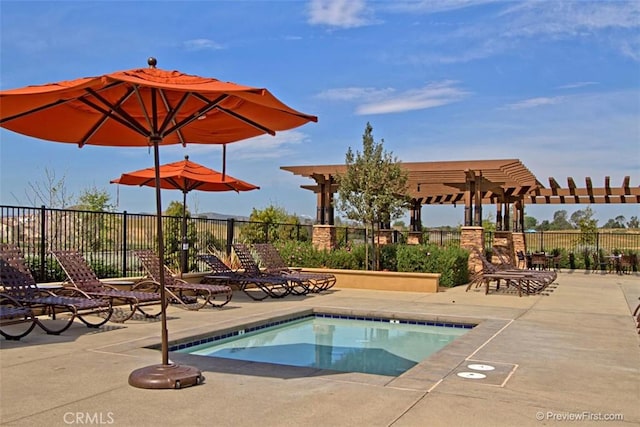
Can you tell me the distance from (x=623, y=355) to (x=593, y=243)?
21569 mm

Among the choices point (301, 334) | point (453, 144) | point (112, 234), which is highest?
point (453, 144)

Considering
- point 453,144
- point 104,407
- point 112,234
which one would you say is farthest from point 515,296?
point 453,144

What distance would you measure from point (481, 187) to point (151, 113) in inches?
561

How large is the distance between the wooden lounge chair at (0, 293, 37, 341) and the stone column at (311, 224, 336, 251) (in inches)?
470

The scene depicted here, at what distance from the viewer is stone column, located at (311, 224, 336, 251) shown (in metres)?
19.4

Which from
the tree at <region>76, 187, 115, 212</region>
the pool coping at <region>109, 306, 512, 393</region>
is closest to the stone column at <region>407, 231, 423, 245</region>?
the tree at <region>76, 187, 115, 212</region>

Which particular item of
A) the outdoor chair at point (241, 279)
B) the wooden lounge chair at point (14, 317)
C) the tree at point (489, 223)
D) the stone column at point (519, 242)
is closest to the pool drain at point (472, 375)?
the wooden lounge chair at point (14, 317)

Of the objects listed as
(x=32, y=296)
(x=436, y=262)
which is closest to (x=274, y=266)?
(x=436, y=262)

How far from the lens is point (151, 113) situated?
239 inches

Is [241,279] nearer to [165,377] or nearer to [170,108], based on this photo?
A: [170,108]

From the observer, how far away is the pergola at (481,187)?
1775 centimetres

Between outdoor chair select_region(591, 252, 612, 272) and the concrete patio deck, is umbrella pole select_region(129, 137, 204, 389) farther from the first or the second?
outdoor chair select_region(591, 252, 612, 272)

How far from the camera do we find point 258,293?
12961mm

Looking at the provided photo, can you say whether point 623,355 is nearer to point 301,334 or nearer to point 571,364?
point 571,364
